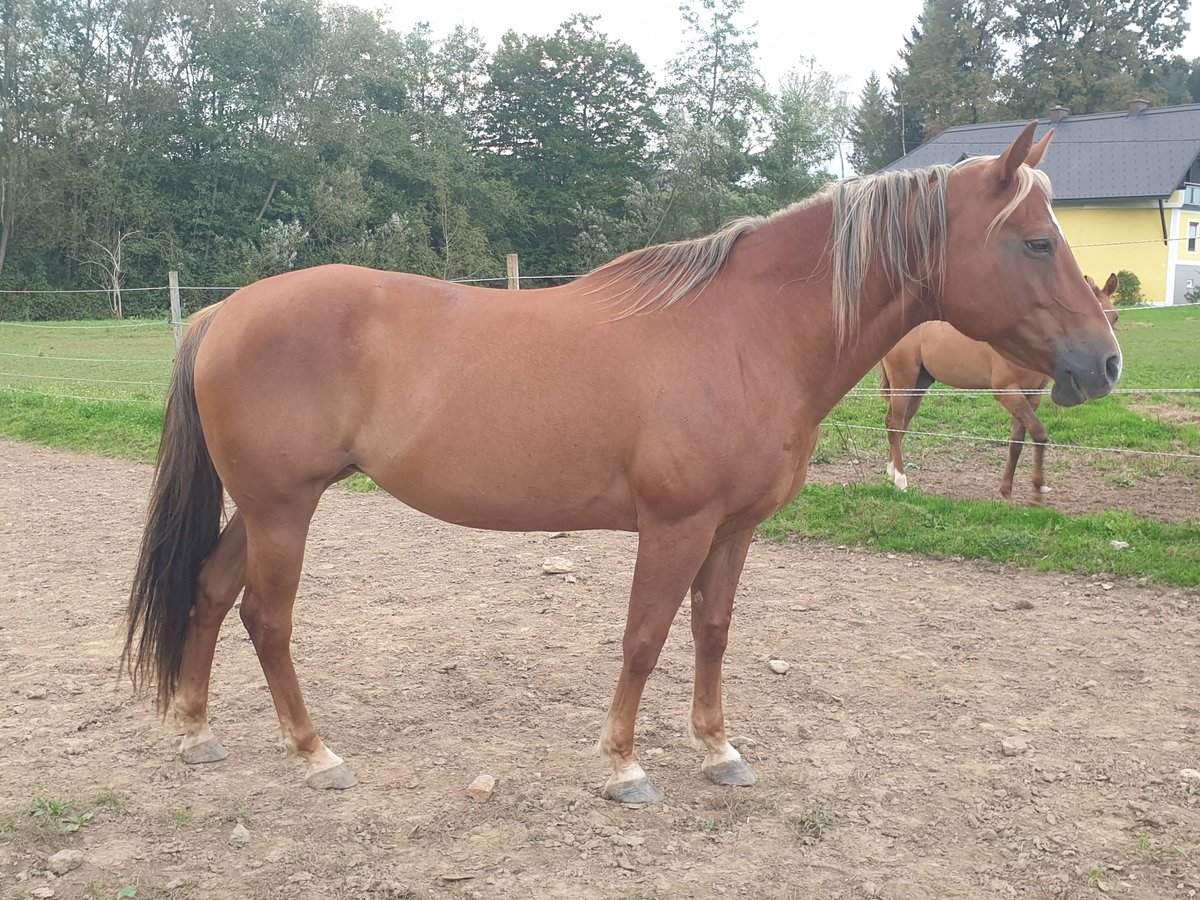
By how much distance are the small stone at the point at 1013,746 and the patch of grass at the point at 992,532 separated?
2359mm

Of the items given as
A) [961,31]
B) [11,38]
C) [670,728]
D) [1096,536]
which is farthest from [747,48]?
[670,728]

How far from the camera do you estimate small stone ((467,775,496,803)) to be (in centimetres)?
284

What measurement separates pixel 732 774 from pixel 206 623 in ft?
6.55

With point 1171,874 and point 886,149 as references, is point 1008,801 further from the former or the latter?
point 886,149

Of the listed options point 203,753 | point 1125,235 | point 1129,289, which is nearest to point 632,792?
point 203,753

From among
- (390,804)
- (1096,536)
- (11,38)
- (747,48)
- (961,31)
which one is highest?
(961,31)

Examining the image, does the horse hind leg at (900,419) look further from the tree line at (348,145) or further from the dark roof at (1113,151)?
the dark roof at (1113,151)

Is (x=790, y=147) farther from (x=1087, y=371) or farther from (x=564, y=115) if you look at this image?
(x=1087, y=371)

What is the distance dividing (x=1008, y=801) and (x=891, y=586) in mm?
2286

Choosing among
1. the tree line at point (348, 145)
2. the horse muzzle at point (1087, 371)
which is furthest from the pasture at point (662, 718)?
the tree line at point (348, 145)

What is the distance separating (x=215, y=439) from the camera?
9.61ft

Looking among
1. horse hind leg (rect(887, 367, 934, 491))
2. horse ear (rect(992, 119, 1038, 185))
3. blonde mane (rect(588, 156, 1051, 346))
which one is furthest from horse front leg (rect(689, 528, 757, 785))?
horse hind leg (rect(887, 367, 934, 491))

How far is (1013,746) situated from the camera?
3.12m

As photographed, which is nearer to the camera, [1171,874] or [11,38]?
[1171,874]
